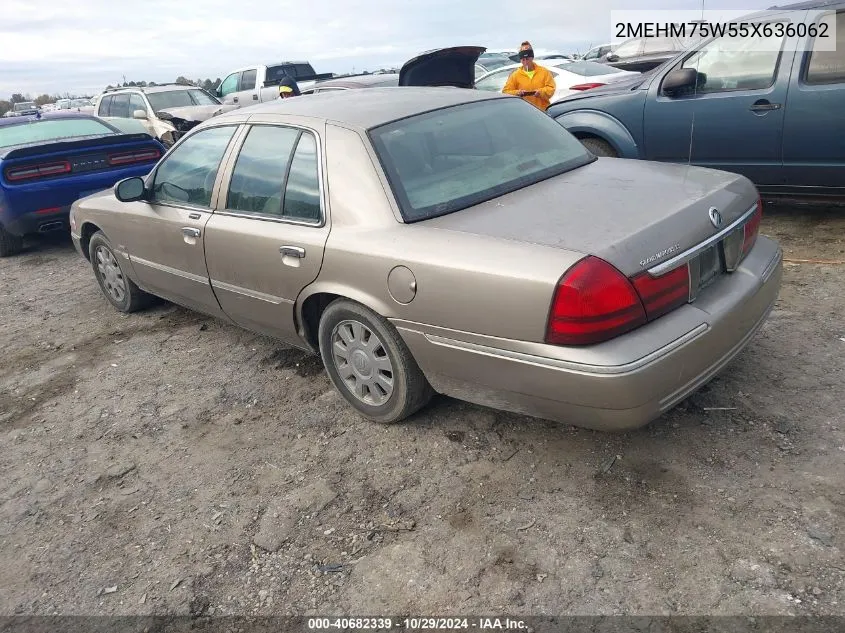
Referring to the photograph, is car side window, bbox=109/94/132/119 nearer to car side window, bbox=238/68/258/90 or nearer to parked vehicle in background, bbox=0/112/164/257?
car side window, bbox=238/68/258/90

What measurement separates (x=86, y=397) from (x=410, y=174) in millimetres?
2490

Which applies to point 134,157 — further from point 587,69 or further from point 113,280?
point 587,69


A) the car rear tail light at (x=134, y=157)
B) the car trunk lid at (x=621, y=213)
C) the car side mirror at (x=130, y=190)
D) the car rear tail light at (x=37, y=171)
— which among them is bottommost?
the car rear tail light at (x=134, y=157)

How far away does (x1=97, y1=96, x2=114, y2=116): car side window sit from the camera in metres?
13.0

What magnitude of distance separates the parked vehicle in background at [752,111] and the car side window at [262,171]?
3.43 metres

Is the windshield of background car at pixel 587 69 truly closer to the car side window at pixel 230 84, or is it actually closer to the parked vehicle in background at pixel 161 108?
the parked vehicle in background at pixel 161 108

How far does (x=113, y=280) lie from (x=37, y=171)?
7.97ft

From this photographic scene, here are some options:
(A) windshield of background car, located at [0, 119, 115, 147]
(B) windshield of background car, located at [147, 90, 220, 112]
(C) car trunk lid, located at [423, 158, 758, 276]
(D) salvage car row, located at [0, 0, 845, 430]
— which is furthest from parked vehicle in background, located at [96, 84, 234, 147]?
(C) car trunk lid, located at [423, 158, 758, 276]

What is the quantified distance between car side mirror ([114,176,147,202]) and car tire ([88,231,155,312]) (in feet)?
2.89

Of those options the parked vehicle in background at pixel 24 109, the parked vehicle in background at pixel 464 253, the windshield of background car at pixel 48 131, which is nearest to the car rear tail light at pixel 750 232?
the parked vehicle in background at pixel 464 253

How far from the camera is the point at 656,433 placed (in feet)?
9.83

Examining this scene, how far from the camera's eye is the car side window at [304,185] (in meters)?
3.23

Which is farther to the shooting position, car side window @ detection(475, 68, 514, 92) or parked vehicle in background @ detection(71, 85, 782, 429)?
car side window @ detection(475, 68, 514, 92)

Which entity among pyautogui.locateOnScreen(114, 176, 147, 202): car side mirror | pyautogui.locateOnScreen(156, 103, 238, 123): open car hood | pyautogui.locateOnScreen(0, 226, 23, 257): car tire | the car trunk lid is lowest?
pyautogui.locateOnScreen(0, 226, 23, 257): car tire
